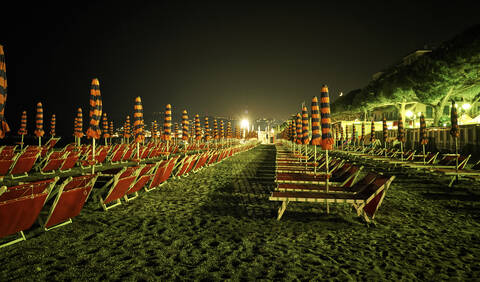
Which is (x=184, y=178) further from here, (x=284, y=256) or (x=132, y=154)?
(x=132, y=154)

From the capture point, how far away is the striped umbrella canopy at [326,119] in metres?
4.96

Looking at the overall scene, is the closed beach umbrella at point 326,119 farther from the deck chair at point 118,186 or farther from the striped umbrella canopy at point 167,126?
the striped umbrella canopy at point 167,126

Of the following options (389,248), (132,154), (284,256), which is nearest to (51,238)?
(284,256)

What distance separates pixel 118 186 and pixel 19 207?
1.79 m

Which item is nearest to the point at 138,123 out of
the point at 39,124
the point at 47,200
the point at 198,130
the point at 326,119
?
the point at 47,200

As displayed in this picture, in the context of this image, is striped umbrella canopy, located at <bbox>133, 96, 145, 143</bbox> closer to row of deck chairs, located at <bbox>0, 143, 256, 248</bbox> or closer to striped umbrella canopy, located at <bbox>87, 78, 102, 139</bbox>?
striped umbrella canopy, located at <bbox>87, 78, 102, 139</bbox>

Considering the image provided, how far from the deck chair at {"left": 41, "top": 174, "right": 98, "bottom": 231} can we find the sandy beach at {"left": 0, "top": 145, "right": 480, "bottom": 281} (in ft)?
0.62

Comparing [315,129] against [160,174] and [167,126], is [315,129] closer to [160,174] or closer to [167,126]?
[160,174]

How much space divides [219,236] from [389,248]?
2.22 meters

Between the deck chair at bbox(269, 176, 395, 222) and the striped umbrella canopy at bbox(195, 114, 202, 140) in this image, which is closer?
the deck chair at bbox(269, 176, 395, 222)

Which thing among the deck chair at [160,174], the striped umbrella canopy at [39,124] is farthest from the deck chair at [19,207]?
the striped umbrella canopy at [39,124]

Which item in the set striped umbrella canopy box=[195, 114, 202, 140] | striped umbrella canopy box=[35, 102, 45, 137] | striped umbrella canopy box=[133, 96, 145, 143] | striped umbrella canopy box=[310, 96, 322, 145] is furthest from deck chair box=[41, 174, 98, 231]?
striped umbrella canopy box=[35, 102, 45, 137]

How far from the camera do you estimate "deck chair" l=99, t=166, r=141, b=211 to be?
4.66 meters

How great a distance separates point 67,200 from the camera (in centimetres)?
370
